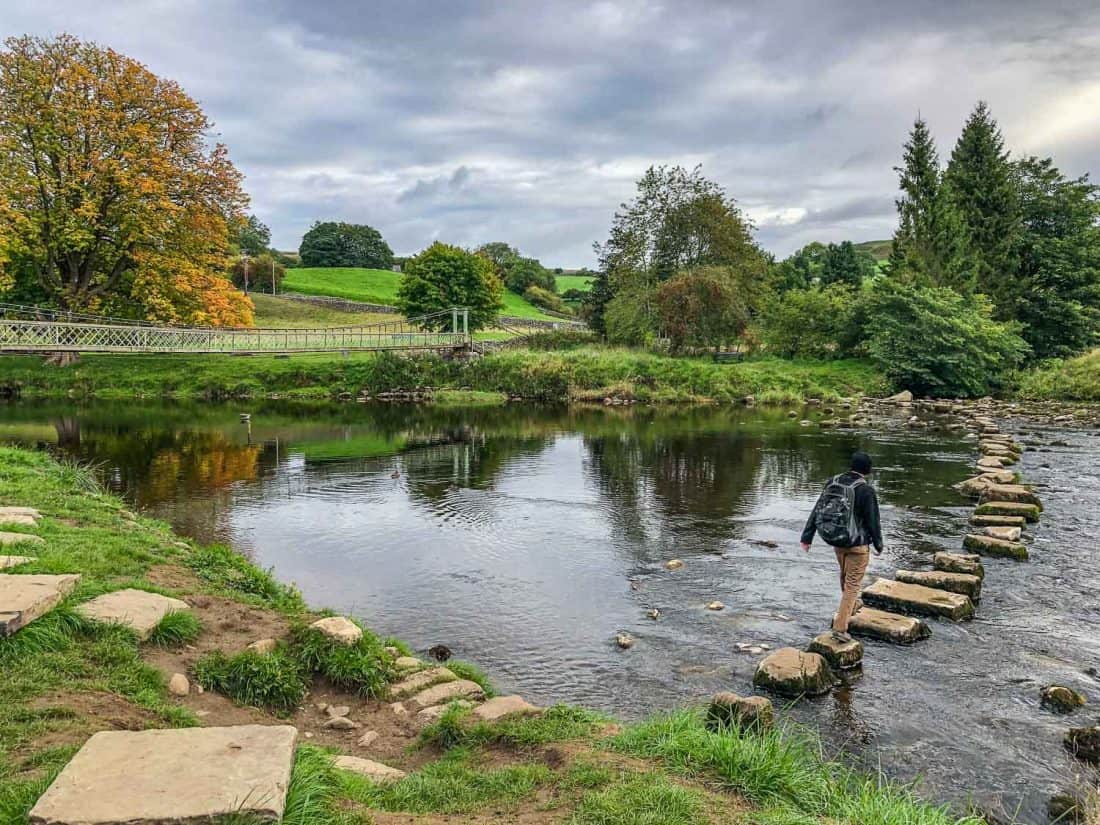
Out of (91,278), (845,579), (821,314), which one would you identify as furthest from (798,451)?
(91,278)

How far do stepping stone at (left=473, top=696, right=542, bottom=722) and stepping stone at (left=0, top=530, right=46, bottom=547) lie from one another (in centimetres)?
512

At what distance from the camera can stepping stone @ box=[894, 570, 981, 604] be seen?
9.62 metres

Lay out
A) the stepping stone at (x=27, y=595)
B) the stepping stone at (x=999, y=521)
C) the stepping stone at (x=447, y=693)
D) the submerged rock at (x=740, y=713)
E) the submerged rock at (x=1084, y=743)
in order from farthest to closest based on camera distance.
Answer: the stepping stone at (x=999, y=521) → the stepping stone at (x=447, y=693) → the submerged rock at (x=1084, y=743) → the submerged rock at (x=740, y=713) → the stepping stone at (x=27, y=595)

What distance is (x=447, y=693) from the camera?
6.44 m

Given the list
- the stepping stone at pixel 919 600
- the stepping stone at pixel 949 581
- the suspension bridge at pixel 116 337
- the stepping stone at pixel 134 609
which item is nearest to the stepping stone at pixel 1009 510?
the stepping stone at pixel 949 581

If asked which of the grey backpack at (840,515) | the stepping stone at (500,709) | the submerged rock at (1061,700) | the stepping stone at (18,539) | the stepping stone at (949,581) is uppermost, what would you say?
the grey backpack at (840,515)

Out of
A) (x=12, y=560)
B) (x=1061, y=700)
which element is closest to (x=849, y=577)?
(x=1061, y=700)

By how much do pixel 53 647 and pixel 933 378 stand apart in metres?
39.6

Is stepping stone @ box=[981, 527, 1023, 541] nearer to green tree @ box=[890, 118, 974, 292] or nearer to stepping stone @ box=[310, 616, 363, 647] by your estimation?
stepping stone @ box=[310, 616, 363, 647]

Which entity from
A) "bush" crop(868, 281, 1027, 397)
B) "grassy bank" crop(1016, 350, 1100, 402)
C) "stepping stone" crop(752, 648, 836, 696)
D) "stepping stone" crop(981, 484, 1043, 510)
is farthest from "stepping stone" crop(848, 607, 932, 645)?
"grassy bank" crop(1016, 350, 1100, 402)

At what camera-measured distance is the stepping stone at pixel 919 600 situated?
353 inches

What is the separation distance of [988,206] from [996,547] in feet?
132

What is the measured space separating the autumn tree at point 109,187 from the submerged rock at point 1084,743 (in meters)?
39.6

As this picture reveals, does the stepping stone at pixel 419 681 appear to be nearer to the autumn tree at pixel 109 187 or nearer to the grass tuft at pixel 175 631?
the grass tuft at pixel 175 631
